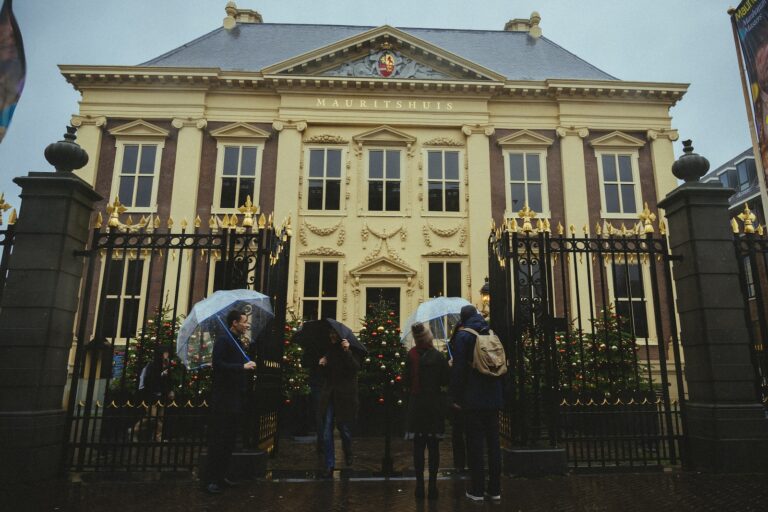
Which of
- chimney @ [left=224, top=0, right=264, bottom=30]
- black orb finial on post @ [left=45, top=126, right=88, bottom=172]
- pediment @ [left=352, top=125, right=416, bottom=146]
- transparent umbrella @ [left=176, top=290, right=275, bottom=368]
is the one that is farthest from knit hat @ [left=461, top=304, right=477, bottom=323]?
chimney @ [left=224, top=0, right=264, bottom=30]

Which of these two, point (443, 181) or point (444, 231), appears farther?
point (443, 181)

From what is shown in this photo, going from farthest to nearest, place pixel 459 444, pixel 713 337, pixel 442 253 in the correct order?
pixel 442 253
pixel 459 444
pixel 713 337

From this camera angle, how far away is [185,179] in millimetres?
18094

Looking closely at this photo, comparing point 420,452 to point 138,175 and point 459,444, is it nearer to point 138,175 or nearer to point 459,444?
point 459,444

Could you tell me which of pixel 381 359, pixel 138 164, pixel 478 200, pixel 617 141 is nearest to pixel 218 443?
pixel 381 359

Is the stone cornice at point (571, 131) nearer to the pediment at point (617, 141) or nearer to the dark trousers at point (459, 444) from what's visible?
the pediment at point (617, 141)

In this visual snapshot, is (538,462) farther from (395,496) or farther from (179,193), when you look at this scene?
(179,193)

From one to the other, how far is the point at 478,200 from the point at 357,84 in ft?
20.6

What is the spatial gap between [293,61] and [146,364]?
43.0 ft

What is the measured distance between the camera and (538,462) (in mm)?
6633

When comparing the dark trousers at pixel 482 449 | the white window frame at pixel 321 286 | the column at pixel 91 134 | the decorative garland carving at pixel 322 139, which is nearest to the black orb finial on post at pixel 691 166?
the dark trousers at pixel 482 449

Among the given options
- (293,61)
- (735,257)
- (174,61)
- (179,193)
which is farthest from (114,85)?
(735,257)

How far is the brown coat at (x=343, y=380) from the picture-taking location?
721 centimetres

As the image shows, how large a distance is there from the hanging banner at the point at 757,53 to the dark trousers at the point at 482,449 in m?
8.04
